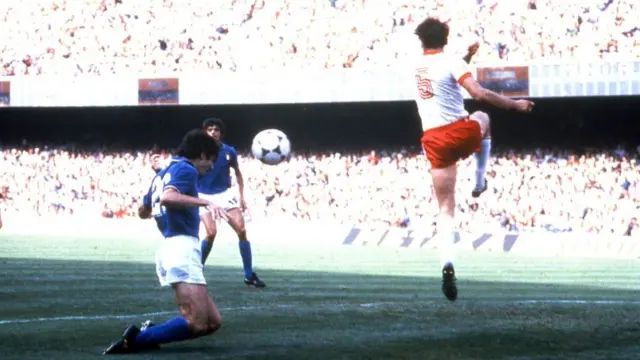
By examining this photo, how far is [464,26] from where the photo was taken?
3472 cm

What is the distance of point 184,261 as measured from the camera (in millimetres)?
7789

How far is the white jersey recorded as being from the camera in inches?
399

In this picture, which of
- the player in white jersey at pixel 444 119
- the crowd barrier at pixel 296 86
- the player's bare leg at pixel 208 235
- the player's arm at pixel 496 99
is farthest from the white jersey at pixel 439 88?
the crowd barrier at pixel 296 86

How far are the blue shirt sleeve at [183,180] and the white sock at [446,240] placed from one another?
10.1 feet

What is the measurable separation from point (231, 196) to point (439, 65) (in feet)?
16.6

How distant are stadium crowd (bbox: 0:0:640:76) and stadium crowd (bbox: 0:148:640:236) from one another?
2.91 metres

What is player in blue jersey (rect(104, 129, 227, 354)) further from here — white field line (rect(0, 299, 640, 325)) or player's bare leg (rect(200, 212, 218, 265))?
player's bare leg (rect(200, 212, 218, 265))

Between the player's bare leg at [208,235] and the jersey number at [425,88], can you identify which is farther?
the player's bare leg at [208,235]

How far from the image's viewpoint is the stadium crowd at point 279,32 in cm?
3353

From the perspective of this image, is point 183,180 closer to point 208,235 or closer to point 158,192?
point 158,192

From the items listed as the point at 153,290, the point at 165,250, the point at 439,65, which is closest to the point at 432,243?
the point at 153,290

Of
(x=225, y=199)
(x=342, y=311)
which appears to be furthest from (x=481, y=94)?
(x=225, y=199)

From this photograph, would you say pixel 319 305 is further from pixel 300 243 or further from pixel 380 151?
pixel 380 151

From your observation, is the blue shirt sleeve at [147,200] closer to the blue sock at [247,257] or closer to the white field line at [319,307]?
the white field line at [319,307]
